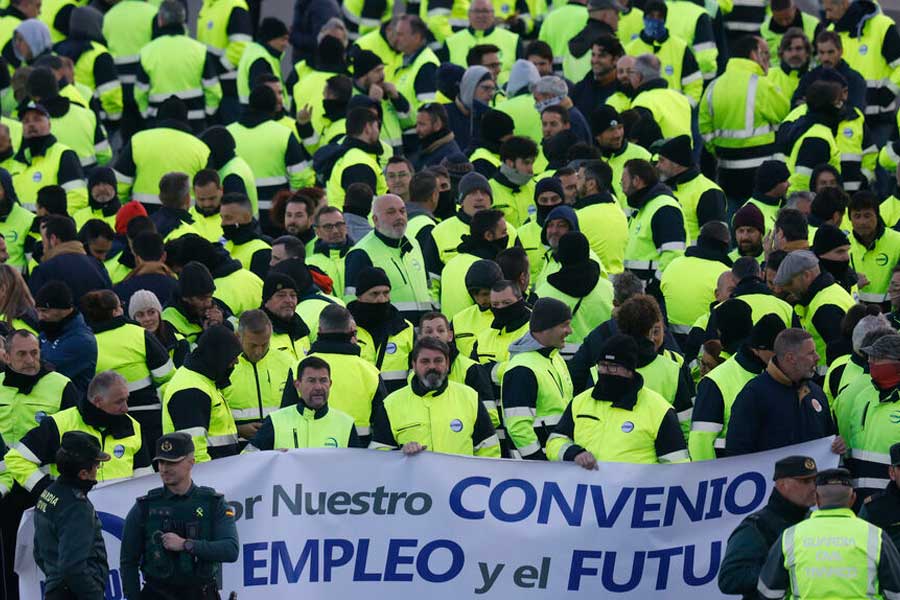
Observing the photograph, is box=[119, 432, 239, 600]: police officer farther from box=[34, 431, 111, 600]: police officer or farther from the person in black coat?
the person in black coat

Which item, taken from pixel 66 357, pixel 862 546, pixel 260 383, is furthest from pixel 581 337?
pixel 862 546

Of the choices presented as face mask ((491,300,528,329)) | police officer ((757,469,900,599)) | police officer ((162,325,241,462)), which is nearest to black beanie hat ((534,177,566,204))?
face mask ((491,300,528,329))

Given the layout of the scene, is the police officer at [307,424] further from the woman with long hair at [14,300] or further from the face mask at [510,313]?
the woman with long hair at [14,300]

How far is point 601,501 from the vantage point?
40.3 ft

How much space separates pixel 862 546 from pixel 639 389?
2504mm

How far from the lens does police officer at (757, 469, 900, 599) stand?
9.91m

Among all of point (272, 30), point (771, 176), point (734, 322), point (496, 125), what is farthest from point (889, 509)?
point (272, 30)

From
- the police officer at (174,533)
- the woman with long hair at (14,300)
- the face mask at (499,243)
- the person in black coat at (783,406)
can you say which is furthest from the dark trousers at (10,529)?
the person in black coat at (783,406)

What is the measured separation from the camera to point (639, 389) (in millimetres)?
12203

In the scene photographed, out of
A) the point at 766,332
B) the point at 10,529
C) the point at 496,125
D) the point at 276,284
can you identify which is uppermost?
the point at 766,332

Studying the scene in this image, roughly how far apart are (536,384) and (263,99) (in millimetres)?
6331

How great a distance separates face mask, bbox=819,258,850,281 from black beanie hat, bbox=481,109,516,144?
3930 millimetres

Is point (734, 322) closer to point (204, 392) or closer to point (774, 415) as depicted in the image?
point (774, 415)

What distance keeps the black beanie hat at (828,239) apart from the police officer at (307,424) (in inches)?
155
